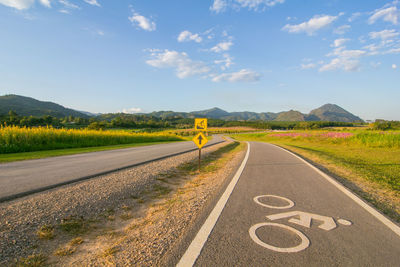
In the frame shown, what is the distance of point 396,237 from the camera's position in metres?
3.02

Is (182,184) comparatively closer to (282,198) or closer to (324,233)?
(282,198)

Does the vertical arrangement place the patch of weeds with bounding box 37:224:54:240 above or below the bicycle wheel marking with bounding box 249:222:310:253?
below

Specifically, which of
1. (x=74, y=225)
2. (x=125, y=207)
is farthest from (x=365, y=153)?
(x=74, y=225)

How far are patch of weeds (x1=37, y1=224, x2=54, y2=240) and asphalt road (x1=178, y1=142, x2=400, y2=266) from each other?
2306 mm

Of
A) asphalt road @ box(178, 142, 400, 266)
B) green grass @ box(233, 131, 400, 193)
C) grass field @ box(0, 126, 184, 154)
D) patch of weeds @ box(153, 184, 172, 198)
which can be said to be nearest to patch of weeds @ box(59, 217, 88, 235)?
patch of weeds @ box(153, 184, 172, 198)

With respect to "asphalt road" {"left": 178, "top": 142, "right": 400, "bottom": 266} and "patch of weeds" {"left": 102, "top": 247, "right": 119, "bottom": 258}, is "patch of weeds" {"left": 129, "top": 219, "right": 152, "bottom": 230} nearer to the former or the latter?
"patch of weeds" {"left": 102, "top": 247, "right": 119, "bottom": 258}

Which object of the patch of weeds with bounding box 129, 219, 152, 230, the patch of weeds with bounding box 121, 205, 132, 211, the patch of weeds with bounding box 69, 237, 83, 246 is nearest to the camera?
the patch of weeds with bounding box 69, 237, 83, 246

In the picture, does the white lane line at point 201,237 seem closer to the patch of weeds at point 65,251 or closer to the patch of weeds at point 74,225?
the patch of weeds at point 65,251

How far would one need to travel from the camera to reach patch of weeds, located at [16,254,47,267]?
2.55 meters

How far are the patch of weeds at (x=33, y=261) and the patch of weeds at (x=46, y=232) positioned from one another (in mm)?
Answer: 557

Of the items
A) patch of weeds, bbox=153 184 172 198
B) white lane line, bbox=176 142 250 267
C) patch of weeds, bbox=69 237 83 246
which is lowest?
patch of weeds, bbox=153 184 172 198

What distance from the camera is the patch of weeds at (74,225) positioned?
3.60m

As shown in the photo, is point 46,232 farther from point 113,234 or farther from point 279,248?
point 279,248

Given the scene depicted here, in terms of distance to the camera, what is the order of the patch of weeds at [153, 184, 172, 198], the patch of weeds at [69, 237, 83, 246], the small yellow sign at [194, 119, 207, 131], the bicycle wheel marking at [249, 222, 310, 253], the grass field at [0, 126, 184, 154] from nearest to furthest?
1. the bicycle wheel marking at [249, 222, 310, 253]
2. the patch of weeds at [69, 237, 83, 246]
3. the patch of weeds at [153, 184, 172, 198]
4. the small yellow sign at [194, 119, 207, 131]
5. the grass field at [0, 126, 184, 154]
